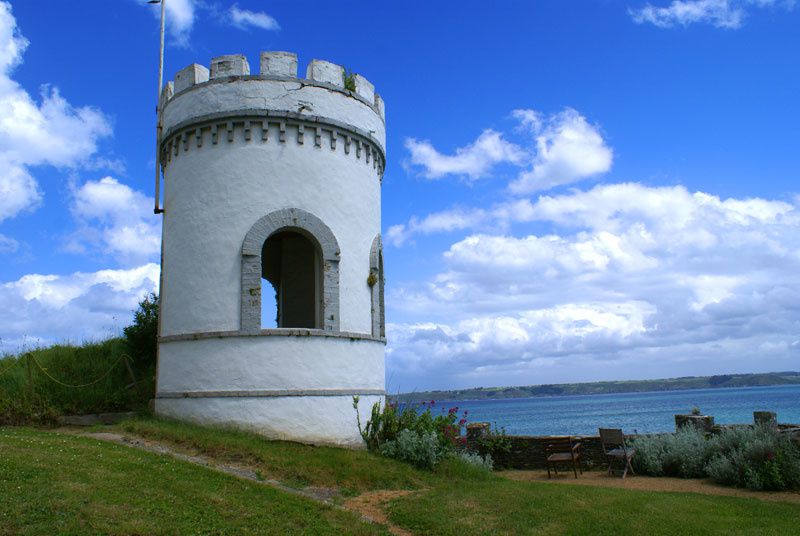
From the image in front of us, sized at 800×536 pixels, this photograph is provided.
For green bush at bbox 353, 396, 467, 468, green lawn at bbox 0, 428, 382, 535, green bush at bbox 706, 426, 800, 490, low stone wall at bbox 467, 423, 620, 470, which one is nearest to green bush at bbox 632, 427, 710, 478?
green bush at bbox 706, 426, 800, 490

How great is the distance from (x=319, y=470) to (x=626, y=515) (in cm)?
512

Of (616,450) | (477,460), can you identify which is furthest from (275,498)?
(616,450)

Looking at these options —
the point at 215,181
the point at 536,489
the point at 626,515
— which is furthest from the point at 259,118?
the point at 626,515

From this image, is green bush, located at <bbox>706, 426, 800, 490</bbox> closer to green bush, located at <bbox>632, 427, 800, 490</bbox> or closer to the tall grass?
green bush, located at <bbox>632, 427, 800, 490</bbox>


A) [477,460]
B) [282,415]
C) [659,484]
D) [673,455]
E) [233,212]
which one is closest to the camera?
[282,415]

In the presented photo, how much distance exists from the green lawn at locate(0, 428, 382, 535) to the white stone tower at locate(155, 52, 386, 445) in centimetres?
281

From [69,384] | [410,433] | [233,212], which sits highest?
[233,212]

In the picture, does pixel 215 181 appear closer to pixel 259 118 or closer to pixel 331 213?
pixel 259 118

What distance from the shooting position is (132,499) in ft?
26.3

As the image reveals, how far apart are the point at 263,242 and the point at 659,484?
10.5 meters

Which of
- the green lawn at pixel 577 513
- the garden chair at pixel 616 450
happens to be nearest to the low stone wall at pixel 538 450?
the garden chair at pixel 616 450

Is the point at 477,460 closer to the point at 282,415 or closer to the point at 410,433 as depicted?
the point at 410,433

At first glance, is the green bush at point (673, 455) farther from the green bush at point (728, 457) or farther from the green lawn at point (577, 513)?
the green lawn at point (577, 513)

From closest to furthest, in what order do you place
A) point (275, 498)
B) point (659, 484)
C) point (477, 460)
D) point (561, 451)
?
point (275, 498) → point (659, 484) → point (477, 460) → point (561, 451)
